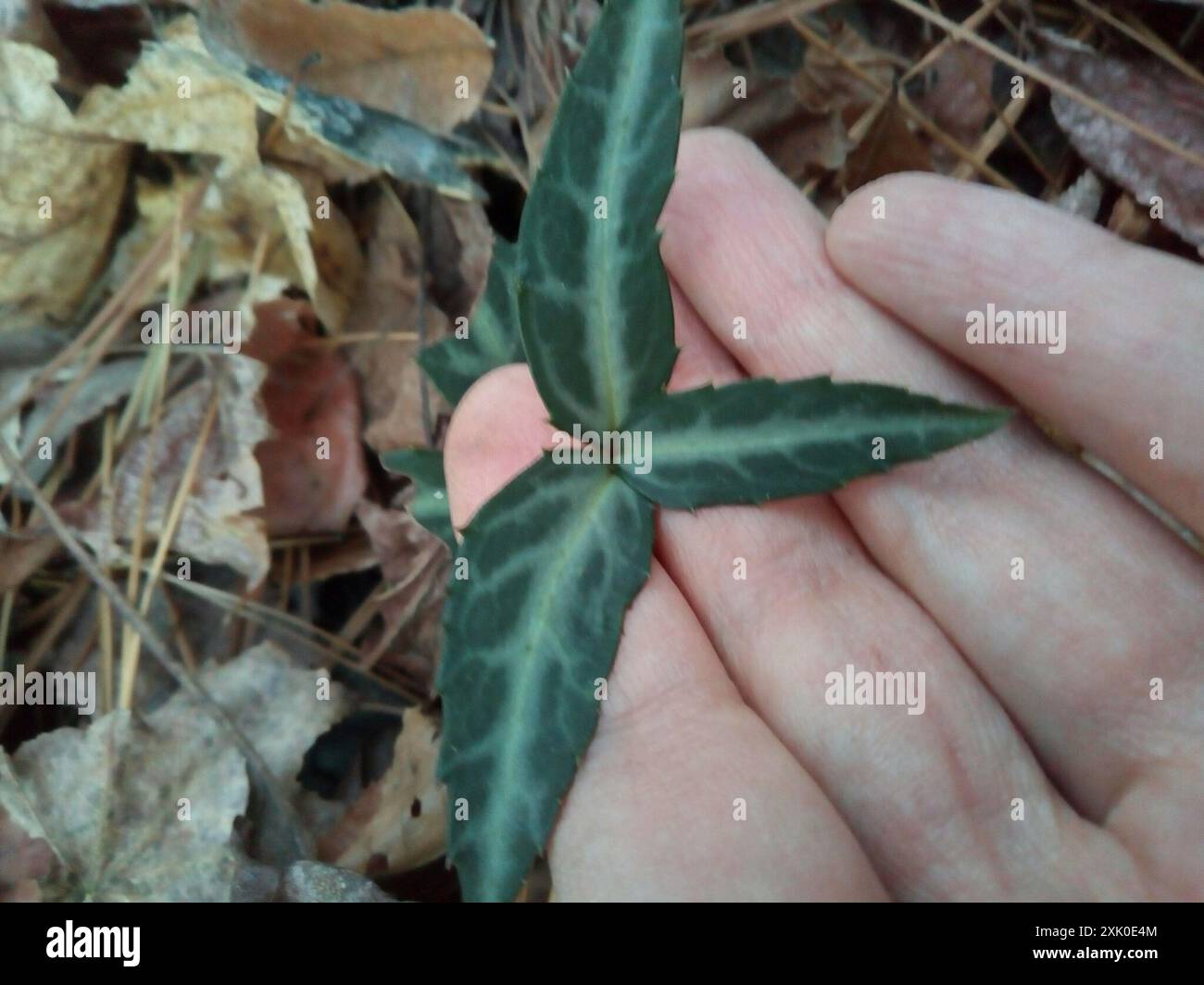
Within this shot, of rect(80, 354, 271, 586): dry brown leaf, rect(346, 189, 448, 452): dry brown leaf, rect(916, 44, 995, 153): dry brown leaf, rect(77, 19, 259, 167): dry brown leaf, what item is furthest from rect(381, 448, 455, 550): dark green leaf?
rect(916, 44, 995, 153): dry brown leaf

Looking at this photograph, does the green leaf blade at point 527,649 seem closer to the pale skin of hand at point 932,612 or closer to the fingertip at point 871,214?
the pale skin of hand at point 932,612

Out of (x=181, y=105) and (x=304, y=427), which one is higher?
(x=181, y=105)

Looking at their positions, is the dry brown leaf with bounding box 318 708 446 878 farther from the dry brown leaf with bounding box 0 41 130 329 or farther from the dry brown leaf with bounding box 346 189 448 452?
the dry brown leaf with bounding box 0 41 130 329

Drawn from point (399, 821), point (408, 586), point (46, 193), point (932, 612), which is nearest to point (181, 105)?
point (46, 193)

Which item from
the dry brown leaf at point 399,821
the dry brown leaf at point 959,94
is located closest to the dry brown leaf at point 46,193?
the dry brown leaf at point 399,821

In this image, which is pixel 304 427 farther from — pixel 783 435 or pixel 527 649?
pixel 783 435

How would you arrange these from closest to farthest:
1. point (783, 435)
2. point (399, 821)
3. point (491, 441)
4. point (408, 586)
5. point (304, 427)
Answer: point (783, 435) < point (491, 441) < point (399, 821) < point (408, 586) < point (304, 427)
